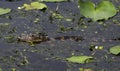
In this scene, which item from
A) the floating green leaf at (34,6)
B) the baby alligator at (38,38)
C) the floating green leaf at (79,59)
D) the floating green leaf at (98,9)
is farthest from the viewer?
the floating green leaf at (34,6)

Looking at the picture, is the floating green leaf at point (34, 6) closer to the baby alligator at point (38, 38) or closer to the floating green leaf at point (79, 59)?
the baby alligator at point (38, 38)

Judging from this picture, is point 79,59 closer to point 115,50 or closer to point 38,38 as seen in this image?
point 115,50

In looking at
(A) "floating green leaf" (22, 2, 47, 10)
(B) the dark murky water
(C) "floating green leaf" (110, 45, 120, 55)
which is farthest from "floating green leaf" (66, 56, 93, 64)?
(A) "floating green leaf" (22, 2, 47, 10)

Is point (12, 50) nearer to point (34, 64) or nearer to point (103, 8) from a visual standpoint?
point (34, 64)

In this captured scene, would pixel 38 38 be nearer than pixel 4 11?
Yes

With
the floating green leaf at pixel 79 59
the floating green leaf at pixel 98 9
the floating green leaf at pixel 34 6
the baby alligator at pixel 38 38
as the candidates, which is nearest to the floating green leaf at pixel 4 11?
the floating green leaf at pixel 34 6

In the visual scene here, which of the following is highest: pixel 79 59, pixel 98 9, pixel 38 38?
pixel 98 9

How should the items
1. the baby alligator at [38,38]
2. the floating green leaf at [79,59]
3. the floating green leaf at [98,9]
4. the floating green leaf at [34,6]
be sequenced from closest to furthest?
the floating green leaf at [79,59] < the baby alligator at [38,38] < the floating green leaf at [98,9] < the floating green leaf at [34,6]

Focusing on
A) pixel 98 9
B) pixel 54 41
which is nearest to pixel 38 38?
pixel 54 41
